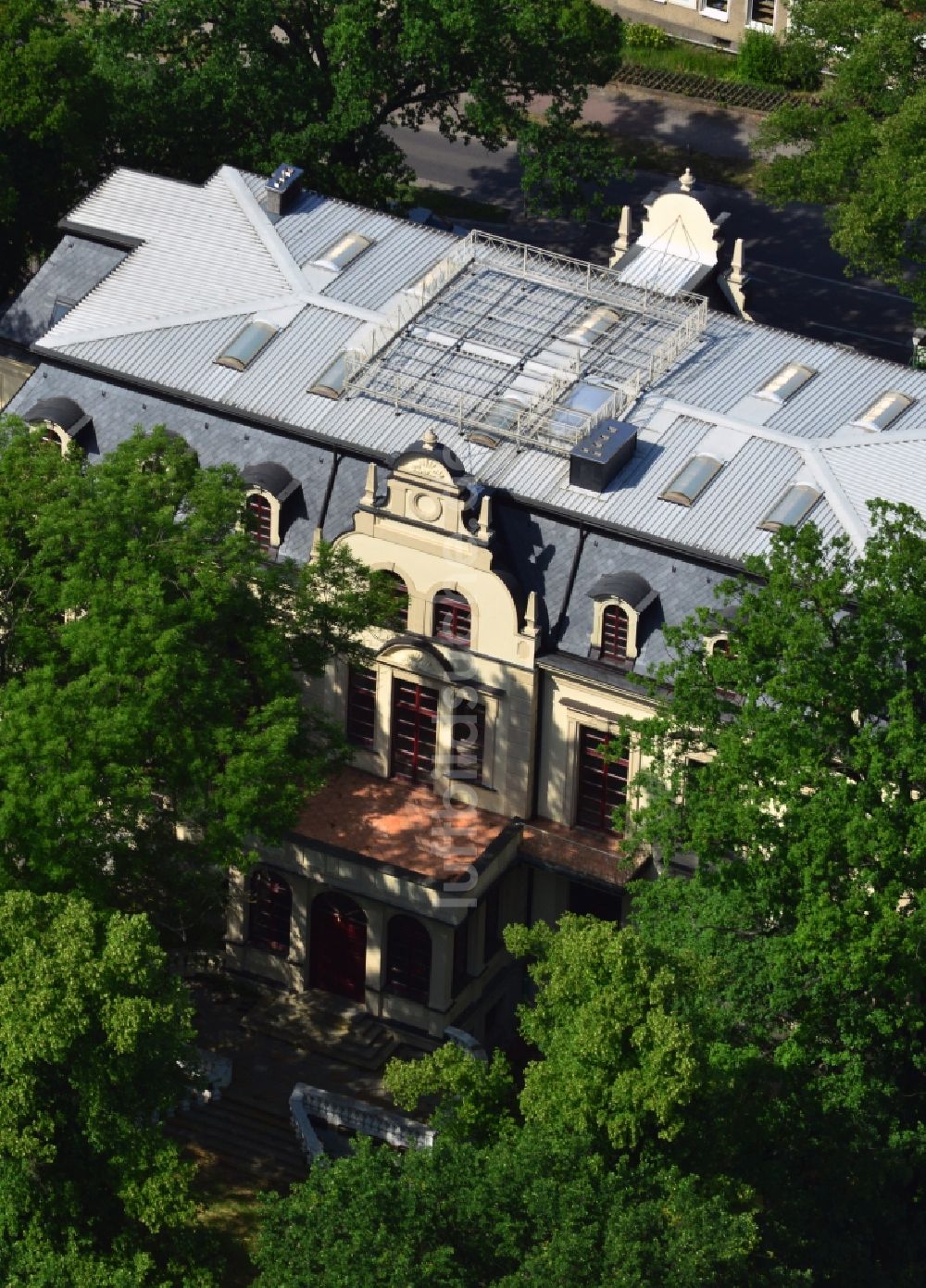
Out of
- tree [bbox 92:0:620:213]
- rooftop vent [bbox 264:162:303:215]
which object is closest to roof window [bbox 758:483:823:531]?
rooftop vent [bbox 264:162:303:215]

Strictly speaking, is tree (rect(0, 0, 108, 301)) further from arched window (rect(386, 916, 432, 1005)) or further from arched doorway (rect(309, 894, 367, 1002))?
arched window (rect(386, 916, 432, 1005))

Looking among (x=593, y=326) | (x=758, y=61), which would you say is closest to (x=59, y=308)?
(x=593, y=326)

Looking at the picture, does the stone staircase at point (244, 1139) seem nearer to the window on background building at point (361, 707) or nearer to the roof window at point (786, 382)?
the window on background building at point (361, 707)

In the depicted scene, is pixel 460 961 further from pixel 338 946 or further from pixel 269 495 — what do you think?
pixel 269 495

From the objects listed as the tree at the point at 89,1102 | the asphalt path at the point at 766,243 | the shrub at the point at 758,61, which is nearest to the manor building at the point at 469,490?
the tree at the point at 89,1102

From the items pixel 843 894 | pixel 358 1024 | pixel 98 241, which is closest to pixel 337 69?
pixel 98 241

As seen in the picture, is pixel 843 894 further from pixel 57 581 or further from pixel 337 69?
pixel 337 69
